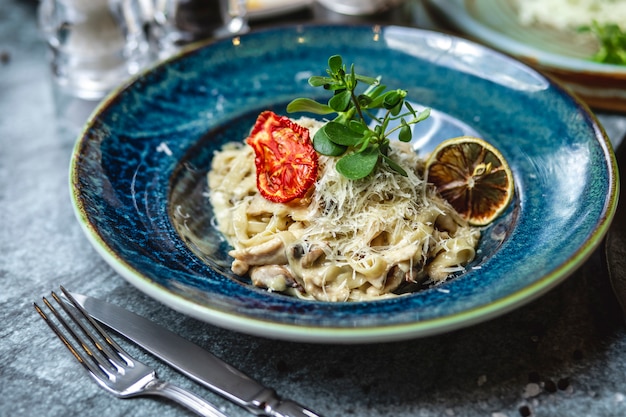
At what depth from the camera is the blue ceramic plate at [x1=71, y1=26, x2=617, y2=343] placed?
5.56ft

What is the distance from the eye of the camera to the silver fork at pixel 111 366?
1.79m

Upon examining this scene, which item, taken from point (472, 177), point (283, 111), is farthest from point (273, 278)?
point (283, 111)

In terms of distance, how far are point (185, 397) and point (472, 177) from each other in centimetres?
119

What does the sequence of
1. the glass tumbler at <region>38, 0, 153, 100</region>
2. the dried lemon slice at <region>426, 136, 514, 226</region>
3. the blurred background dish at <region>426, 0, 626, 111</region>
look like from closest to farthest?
the dried lemon slice at <region>426, 136, 514, 226</region> < the blurred background dish at <region>426, 0, 626, 111</region> < the glass tumbler at <region>38, 0, 153, 100</region>

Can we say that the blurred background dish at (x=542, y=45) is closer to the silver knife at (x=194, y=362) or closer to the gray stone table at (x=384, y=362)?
the gray stone table at (x=384, y=362)

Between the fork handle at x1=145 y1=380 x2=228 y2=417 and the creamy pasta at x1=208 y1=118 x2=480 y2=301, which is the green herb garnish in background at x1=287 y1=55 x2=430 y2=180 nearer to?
the creamy pasta at x1=208 y1=118 x2=480 y2=301

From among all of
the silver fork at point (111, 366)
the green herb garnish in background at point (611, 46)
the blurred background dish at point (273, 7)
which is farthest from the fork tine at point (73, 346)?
the green herb garnish in background at point (611, 46)

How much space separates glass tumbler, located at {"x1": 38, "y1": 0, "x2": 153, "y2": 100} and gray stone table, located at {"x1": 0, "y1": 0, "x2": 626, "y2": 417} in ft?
4.26

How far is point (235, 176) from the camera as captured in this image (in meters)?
2.49

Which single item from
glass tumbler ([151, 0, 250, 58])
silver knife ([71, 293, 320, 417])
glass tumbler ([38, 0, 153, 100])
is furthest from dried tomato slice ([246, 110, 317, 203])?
glass tumbler ([38, 0, 153, 100])

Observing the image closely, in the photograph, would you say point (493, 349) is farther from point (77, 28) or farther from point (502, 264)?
point (77, 28)

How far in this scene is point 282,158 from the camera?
7.29 feet

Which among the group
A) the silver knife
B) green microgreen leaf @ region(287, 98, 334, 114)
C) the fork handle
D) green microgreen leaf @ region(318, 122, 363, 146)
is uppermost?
green microgreen leaf @ region(287, 98, 334, 114)

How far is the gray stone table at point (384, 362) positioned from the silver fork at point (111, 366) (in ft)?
0.15
